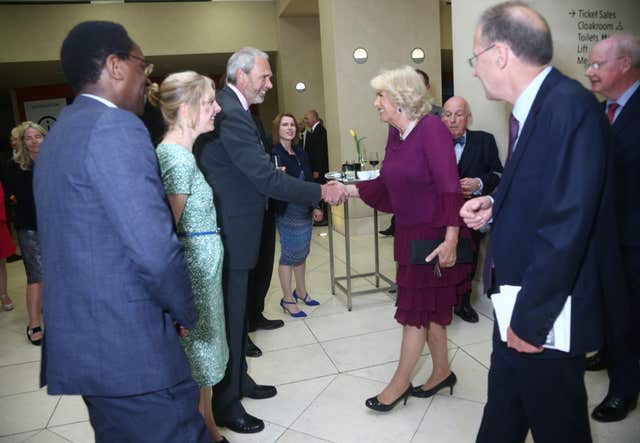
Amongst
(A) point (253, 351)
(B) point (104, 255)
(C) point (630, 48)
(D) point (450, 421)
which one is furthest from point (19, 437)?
(C) point (630, 48)

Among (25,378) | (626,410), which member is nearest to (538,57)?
(626,410)

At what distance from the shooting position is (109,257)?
45.4 inches

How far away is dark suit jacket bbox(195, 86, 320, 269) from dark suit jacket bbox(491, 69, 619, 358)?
1226 mm

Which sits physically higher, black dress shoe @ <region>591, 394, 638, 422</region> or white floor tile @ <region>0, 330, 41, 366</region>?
black dress shoe @ <region>591, 394, 638, 422</region>

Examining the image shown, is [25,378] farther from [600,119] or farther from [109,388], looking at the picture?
[600,119]

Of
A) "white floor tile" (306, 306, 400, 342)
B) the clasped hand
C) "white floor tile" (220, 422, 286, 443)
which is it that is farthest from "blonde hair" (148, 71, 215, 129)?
"white floor tile" (306, 306, 400, 342)

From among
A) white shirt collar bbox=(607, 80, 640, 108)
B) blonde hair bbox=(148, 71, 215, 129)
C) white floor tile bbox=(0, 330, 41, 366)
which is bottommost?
white floor tile bbox=(0, 330, 41, 366)

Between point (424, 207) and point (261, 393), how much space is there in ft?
4.46

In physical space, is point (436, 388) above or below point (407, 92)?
below

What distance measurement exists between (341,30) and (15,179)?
4.85 m

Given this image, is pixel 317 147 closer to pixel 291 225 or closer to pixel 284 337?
pixel 291 225

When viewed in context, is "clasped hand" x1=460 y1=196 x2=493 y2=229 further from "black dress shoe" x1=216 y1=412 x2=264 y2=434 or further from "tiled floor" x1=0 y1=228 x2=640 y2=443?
"black dress shoe" x1=216 y1=412 x2=264 y2=434

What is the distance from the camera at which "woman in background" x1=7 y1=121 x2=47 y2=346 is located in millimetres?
3479

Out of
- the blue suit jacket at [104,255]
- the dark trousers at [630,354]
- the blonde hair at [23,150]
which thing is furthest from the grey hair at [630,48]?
the blonde hair at [23,150]
